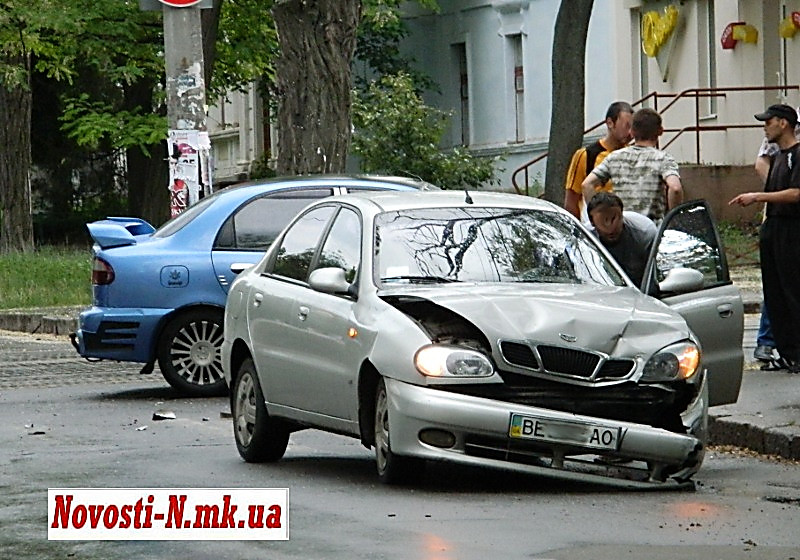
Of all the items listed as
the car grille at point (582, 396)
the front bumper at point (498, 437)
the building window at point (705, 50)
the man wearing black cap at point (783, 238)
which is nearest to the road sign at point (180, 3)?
the man wearing black cap at point (783, 238)

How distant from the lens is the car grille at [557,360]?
31.4 feet

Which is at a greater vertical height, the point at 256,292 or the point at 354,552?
the point at 256,292

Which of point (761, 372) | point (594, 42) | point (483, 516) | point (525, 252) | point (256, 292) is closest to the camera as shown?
point (483, 516)

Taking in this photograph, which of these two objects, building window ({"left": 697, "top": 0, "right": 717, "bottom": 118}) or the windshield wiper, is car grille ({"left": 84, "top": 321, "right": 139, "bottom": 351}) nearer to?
the windshield wiper

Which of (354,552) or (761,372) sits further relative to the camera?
(761,372)

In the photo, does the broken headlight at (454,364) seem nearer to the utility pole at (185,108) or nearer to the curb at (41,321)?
the utility pole at (185,108)

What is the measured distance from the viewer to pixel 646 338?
9.81 m

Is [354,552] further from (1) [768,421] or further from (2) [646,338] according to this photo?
(1) [768,421]

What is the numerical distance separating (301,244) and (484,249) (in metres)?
1.33

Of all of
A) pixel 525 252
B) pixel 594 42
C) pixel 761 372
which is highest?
pixel 594 42

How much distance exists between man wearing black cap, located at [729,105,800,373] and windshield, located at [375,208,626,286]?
3932mm

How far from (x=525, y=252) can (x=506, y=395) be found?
52.4 inches

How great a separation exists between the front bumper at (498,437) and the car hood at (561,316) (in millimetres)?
345

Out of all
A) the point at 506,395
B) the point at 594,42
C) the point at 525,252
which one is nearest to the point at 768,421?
the point at 525,252
